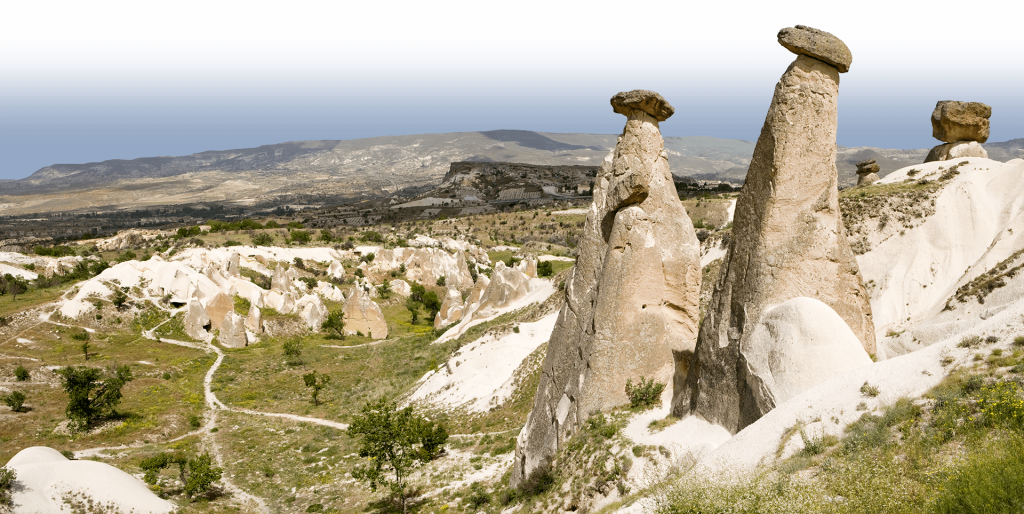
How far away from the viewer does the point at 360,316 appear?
5556cm

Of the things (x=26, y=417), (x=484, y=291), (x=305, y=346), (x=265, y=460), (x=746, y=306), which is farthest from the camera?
(x=305, y=346)

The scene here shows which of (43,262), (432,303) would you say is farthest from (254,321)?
(43,262)

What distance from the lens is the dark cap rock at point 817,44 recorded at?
12.2 meters

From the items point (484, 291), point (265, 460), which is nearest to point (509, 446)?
point (265, 460)

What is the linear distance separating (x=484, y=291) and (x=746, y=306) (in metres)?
34.7

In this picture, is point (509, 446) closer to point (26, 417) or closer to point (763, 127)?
point (763, 127)

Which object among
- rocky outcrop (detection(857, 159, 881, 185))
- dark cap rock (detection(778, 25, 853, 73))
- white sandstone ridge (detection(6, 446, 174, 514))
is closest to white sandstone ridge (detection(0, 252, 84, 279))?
white sandstone ridge (detection(6, 446, 174, 514))

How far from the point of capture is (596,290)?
16500 millimetres

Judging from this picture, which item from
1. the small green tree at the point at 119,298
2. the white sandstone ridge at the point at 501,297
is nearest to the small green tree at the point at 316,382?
the white sandstone ridge at the point at 501,297

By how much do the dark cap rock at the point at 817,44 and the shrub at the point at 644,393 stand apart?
846 centimetres

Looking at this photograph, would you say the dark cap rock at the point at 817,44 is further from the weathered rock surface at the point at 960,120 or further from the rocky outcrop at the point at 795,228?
the weathered rock surface at the point at 960,120

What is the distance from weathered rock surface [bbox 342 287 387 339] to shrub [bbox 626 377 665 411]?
140ft

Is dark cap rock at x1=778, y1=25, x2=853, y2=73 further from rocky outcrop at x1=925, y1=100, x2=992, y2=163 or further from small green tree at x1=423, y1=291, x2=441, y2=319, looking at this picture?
small green tree at x1=423, y1=291, x2=441, y2=319

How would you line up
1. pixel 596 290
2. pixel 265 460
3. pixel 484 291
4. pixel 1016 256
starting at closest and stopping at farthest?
1. pixel 596 290
2. pixel 1016 256
3. pixel 265 460
4. pixel 484 291
